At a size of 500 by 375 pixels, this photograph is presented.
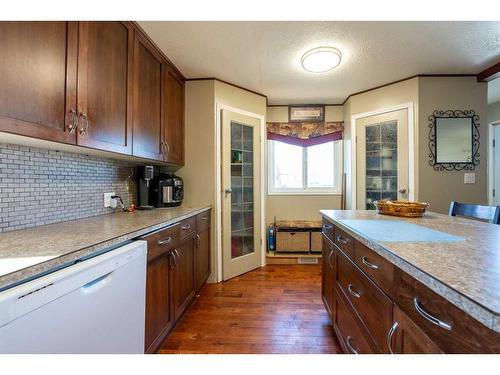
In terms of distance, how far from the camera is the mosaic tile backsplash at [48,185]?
45.0 inches

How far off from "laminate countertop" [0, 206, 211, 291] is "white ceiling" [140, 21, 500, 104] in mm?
1509

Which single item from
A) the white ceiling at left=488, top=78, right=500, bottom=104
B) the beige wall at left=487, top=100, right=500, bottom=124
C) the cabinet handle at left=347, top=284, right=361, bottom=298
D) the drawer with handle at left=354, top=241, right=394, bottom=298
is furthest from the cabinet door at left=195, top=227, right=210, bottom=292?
the beige wall at left=487, top=100, right=500, bottom=124

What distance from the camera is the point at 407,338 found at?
715 mm

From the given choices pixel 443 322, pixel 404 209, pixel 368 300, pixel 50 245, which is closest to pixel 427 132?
pixel 404 209

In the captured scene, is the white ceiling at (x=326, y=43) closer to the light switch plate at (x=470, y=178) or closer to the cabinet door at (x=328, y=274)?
the light switch plate at (x=470, y=178)

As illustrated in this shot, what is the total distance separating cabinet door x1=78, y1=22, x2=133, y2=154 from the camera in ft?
3.96

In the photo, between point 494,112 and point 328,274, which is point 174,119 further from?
point 494,112

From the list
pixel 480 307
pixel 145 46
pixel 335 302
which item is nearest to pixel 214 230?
pixel 335 302

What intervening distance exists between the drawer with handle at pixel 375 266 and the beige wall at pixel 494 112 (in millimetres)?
4093

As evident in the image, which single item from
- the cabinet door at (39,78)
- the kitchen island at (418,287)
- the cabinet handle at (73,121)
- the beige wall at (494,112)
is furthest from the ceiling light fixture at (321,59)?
the beige wall at (494,112)
